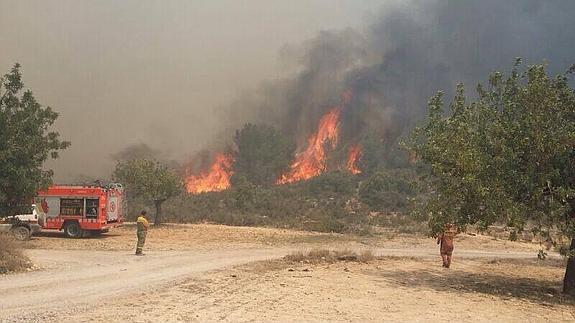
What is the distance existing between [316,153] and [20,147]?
272 feet

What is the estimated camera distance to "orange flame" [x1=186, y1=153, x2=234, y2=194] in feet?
326

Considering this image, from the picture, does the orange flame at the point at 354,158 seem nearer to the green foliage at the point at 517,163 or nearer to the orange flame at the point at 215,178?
the orange flame at the point at 215,178

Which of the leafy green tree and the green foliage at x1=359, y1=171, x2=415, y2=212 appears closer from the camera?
the green foliage at x1=359, y1=171, x2=415, y2=212

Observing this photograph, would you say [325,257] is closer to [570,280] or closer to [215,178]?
[570,280]

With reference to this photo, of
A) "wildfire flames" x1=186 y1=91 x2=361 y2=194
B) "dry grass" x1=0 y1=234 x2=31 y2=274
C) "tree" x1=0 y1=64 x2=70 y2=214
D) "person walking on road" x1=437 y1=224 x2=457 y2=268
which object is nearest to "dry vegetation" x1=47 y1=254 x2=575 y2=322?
"person walking on road" x1=437 y1=224 x2=457 y2=268

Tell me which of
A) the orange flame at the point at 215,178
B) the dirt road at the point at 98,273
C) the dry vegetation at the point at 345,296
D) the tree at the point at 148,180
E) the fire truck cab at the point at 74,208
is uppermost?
the orange flame at the point at 215,178

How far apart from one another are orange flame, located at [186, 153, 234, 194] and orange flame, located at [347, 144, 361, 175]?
2460 cm

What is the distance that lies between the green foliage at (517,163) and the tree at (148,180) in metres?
28.3

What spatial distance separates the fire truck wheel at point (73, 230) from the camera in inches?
1267

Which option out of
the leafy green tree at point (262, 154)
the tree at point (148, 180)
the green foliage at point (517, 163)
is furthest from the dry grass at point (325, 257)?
the leafy green tree at point (262, 154)

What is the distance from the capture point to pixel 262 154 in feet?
332

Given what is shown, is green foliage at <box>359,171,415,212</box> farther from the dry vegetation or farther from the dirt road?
the dry vegetation

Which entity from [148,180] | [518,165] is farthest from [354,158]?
[518,165]

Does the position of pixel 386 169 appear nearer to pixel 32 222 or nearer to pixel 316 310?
pixel 32 222
